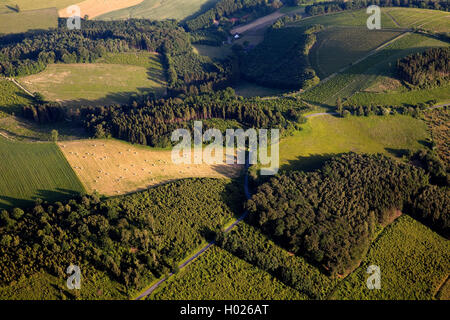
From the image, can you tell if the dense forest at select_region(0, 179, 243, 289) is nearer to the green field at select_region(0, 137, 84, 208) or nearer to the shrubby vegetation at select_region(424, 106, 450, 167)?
the green field at select_region(0, 137, 84, 208)

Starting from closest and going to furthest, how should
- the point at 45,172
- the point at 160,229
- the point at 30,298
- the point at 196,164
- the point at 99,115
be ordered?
the point at 30,298, the point at 160,229, the point at 45,172, the point at 196,164, the point at 99,115

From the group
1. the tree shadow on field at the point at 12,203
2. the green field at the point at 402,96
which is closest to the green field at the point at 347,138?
the green field at the point at 402,96

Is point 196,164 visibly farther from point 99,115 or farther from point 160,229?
point 99,115

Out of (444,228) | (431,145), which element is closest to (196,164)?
(444,228)

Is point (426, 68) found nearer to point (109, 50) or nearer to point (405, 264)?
point (405, 264)

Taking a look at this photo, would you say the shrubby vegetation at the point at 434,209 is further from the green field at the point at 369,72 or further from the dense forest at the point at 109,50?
the dense forest at the point at 109,50

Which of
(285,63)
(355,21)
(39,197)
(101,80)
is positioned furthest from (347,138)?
(101,80)

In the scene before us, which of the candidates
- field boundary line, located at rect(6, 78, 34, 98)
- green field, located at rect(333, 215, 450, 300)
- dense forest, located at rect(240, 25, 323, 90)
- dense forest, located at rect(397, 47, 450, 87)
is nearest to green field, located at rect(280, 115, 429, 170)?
dense forest, located at rect(397, 47, 450, 87)
